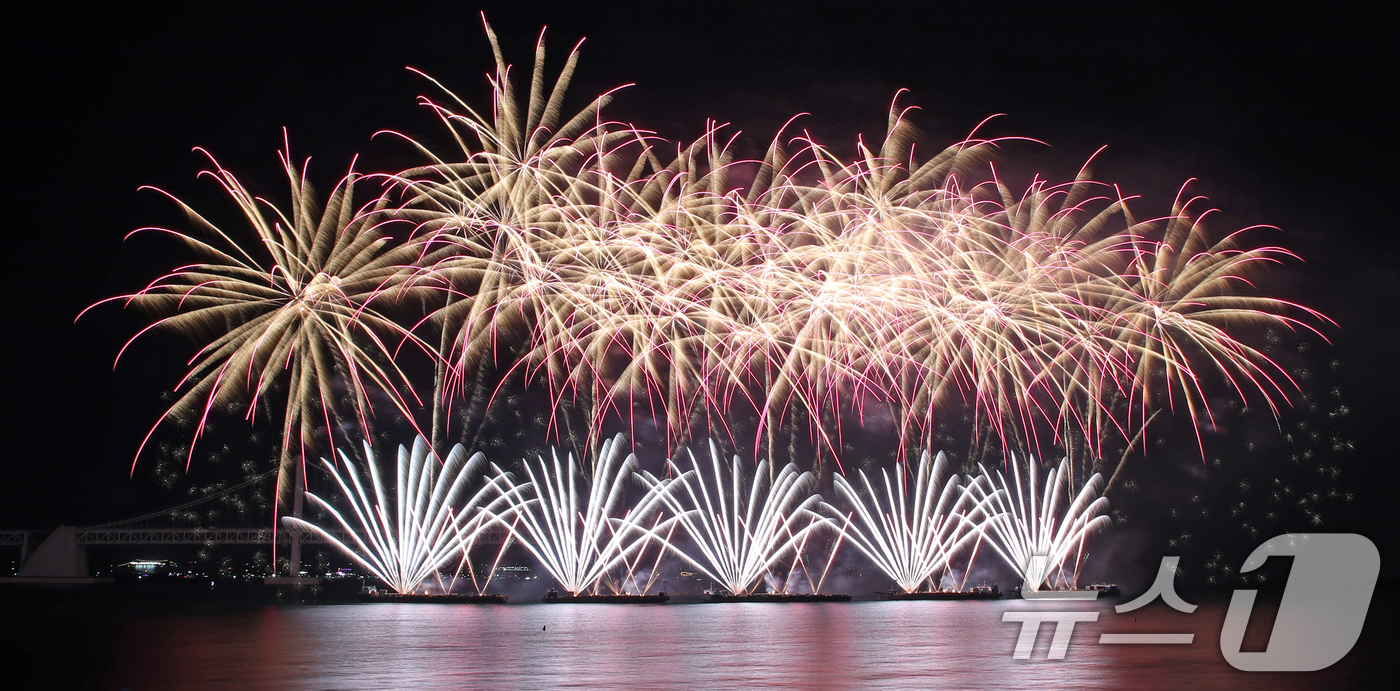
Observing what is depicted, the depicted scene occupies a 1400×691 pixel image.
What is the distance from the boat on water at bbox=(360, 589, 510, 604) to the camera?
62.4 meters

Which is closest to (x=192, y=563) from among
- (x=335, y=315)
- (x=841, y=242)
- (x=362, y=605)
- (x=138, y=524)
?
(x=138, y=524)

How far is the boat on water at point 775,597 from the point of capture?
62503mm

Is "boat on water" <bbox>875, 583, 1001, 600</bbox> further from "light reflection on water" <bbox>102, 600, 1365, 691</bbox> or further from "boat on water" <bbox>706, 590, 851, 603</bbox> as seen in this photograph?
"light reflection on water" <bbox>102, 600, 1365, 691</bbox>

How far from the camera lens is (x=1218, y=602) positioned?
68938mm

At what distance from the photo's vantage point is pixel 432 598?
63.8 meters

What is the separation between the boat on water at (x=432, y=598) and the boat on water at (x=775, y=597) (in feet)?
47.9

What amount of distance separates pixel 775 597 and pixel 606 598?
38.8 ft

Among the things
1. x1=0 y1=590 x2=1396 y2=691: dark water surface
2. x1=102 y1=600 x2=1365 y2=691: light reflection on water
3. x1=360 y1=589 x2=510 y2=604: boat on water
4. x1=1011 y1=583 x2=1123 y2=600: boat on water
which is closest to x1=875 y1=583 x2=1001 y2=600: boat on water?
x1=1011 y1=583 x2=1123 y2=600: boat on water

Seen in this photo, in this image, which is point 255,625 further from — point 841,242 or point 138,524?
point 138,524

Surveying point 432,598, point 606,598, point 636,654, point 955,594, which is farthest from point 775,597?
point 636,654

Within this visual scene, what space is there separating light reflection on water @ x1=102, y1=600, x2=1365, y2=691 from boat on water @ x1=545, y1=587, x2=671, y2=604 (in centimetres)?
1218

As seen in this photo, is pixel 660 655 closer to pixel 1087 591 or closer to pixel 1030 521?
pixel 1030 521

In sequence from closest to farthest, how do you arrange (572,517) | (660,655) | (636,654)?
(660,655), (636,654), (572,517)

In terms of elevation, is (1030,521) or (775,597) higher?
(1030,521)
